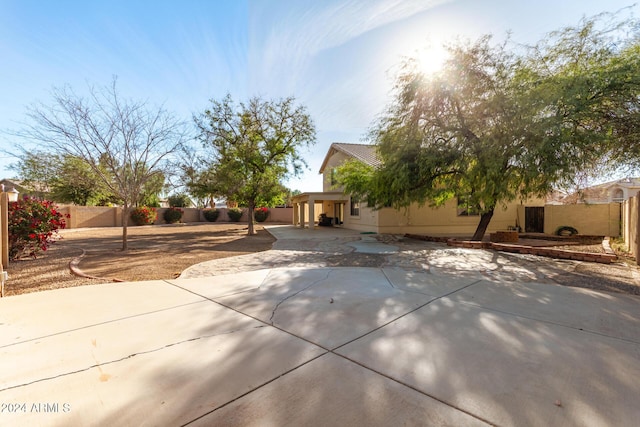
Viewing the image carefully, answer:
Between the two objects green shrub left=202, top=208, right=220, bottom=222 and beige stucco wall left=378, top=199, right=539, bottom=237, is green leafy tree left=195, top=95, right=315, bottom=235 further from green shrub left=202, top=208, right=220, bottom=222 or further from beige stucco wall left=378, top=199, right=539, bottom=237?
green shrub left=202, top=208, right=220, bottom=222

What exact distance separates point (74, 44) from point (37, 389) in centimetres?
1007

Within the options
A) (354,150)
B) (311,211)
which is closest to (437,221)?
(311,211)

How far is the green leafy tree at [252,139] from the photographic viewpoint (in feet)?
53.6

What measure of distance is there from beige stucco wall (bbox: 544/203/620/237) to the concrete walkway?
13.7 metres

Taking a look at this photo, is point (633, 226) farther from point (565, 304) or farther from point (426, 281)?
point (426, 281)

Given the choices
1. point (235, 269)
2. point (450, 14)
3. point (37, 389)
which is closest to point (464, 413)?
point (37, 389)

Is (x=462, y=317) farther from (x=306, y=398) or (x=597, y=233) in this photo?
(x=597, y=233)

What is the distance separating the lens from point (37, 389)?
222cm

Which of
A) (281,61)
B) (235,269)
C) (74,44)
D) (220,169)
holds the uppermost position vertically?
(281,61)

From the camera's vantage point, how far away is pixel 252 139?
55.4 ft

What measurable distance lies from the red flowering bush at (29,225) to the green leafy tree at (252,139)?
815 cm

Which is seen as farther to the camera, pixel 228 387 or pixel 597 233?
pixel 597 233

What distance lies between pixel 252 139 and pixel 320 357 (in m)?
15.8

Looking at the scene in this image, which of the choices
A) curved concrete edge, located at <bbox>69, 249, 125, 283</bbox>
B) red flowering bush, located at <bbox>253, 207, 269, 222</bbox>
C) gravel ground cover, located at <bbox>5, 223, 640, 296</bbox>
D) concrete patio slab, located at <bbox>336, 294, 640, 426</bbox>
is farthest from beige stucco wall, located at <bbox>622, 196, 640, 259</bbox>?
red flowering bush, located at <bbox>253, 207, 269, 222</bbox>
